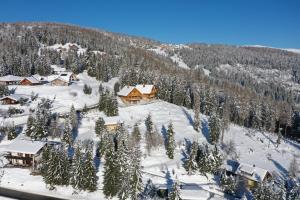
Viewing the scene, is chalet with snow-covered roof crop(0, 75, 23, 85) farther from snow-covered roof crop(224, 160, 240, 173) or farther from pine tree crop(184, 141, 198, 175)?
snow-covered roof crop(224, 160, 240, 173)

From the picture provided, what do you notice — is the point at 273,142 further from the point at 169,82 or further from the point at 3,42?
the point at 3,42

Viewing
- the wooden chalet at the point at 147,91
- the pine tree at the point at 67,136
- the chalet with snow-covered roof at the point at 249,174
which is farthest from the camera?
the wooden chalet at the point at 147,91

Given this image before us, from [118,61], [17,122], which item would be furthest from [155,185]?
[118,61]

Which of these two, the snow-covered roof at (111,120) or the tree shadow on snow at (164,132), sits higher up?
the snow-covered roof at (111,120)

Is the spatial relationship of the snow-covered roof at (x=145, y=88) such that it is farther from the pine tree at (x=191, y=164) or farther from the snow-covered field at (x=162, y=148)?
the pine tree at (x=191, y=164)

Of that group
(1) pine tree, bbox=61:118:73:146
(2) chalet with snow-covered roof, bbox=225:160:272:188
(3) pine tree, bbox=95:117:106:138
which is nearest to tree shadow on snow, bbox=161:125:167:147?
(3) pine tree, bbox=95:117:106:138

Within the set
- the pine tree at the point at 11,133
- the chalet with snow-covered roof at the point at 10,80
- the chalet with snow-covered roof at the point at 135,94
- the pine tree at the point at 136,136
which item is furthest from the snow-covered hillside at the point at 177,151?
the chalet with snow-covered roof at the point at 10,80

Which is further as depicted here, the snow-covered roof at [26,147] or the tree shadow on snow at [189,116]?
the tree shadow on snow at [189,116]

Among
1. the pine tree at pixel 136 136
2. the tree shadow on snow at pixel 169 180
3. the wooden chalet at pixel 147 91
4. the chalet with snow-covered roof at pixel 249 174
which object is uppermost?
the wooden chalet at pixel 147 91
